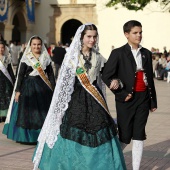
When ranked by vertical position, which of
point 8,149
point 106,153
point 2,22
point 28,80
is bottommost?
point 8,149

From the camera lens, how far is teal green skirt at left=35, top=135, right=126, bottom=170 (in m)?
4.07

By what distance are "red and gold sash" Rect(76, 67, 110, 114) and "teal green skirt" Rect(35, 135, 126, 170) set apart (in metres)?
0.38

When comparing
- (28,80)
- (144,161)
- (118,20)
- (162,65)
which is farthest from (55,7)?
(144,161)

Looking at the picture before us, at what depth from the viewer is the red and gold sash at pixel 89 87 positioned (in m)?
4.32

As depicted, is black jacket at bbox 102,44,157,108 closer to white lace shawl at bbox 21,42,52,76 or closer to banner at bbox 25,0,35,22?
white lace shawl at bbox 21,42,52,76

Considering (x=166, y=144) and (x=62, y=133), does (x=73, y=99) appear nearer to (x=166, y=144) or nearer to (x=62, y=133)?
(x=62, y=133)

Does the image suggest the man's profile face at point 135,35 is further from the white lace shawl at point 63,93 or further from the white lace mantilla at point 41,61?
the white lace mantilla at point 41,61

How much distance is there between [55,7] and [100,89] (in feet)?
72.5

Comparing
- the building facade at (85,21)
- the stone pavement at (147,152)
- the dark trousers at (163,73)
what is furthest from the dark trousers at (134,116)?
the building facade at (85,21)

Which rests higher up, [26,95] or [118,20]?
[118,20]

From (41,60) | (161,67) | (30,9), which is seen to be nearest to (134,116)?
(41,60)

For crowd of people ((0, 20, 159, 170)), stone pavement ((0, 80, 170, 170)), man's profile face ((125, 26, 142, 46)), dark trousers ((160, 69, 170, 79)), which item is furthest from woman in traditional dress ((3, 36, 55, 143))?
dark trousers ((160, 69, 170, 79))

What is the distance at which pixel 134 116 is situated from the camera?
14.4ft

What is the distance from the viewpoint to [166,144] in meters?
6.43
